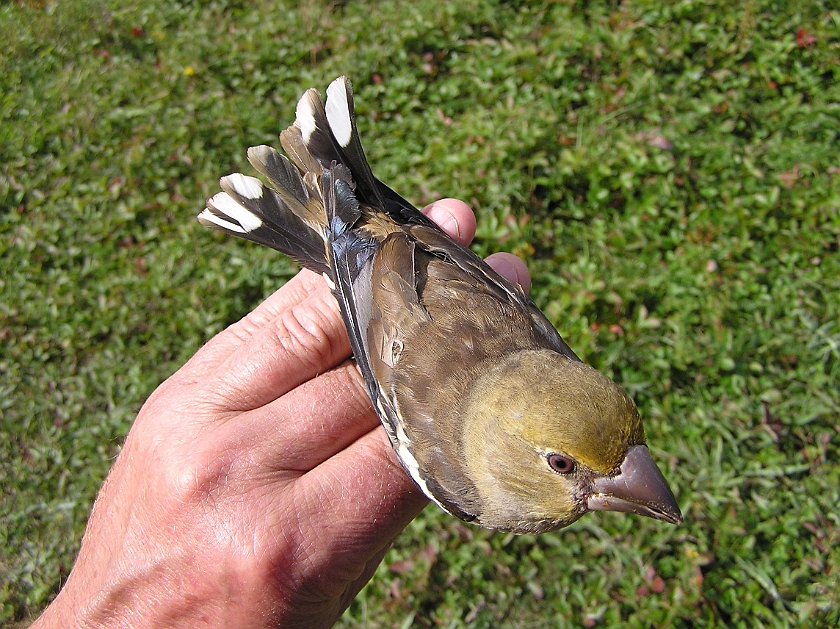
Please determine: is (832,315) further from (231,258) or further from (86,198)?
(86,198)

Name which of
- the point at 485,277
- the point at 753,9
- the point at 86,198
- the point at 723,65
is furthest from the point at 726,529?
the point at 86,198

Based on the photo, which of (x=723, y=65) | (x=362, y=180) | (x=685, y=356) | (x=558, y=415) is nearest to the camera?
(x=558, y=415)

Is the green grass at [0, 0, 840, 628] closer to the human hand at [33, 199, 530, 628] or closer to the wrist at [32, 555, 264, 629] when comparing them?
the human hand at [33, 199, 530, 628]

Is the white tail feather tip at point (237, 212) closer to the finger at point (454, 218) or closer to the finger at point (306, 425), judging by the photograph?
the finger at point (454, 218)

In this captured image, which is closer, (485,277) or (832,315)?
(485,277)

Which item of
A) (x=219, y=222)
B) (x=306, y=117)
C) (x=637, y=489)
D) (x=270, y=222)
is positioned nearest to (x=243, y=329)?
(x=270, y=222)

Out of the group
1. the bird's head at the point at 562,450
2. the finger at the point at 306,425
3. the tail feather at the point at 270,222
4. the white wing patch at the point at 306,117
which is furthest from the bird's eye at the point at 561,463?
the white wing patch at the point at 306,117

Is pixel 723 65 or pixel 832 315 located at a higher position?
pixel 723 65

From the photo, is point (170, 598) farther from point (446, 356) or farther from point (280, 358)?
point (446, 356)
